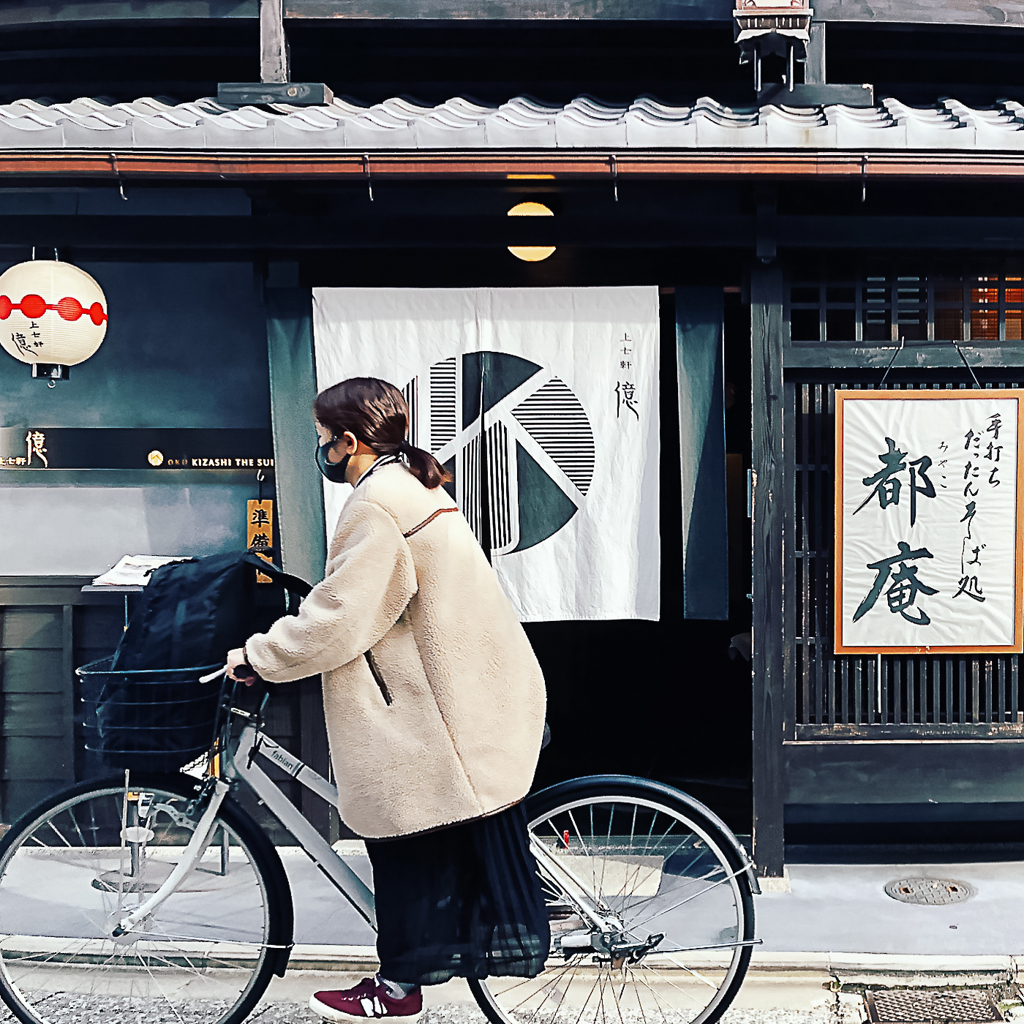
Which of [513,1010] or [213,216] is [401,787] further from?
[213,216]

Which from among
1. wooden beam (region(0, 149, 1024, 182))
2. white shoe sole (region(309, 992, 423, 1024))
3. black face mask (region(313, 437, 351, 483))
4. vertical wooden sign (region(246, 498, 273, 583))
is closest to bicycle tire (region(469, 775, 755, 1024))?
white shoe sole (region(309, 992, 423, 1024))

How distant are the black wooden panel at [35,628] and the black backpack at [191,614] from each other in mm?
3158

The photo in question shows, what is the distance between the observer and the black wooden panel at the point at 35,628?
21.3ft

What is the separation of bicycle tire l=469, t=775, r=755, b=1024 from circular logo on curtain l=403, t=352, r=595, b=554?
6.48ft

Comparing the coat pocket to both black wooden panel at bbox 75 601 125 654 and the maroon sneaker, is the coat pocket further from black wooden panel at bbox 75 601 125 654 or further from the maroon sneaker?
black wooden panel at bbox 75 601 125 654

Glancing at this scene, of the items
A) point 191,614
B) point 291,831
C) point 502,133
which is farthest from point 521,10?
point 291,831

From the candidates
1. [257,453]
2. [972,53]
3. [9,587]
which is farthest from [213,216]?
[972,53]

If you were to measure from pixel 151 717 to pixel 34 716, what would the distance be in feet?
11.5

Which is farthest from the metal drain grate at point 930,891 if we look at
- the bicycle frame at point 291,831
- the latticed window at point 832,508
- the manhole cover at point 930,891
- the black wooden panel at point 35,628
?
the black wooden panel at point 35,628

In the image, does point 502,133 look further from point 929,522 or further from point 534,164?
point 929,522

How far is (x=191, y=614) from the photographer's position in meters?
3.65

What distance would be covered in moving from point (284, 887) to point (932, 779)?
12.7ft

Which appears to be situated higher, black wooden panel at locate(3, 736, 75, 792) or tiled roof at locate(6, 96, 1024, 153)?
tiled roof at locate(6, 96, 1024, 153)

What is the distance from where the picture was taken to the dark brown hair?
3.55 m
